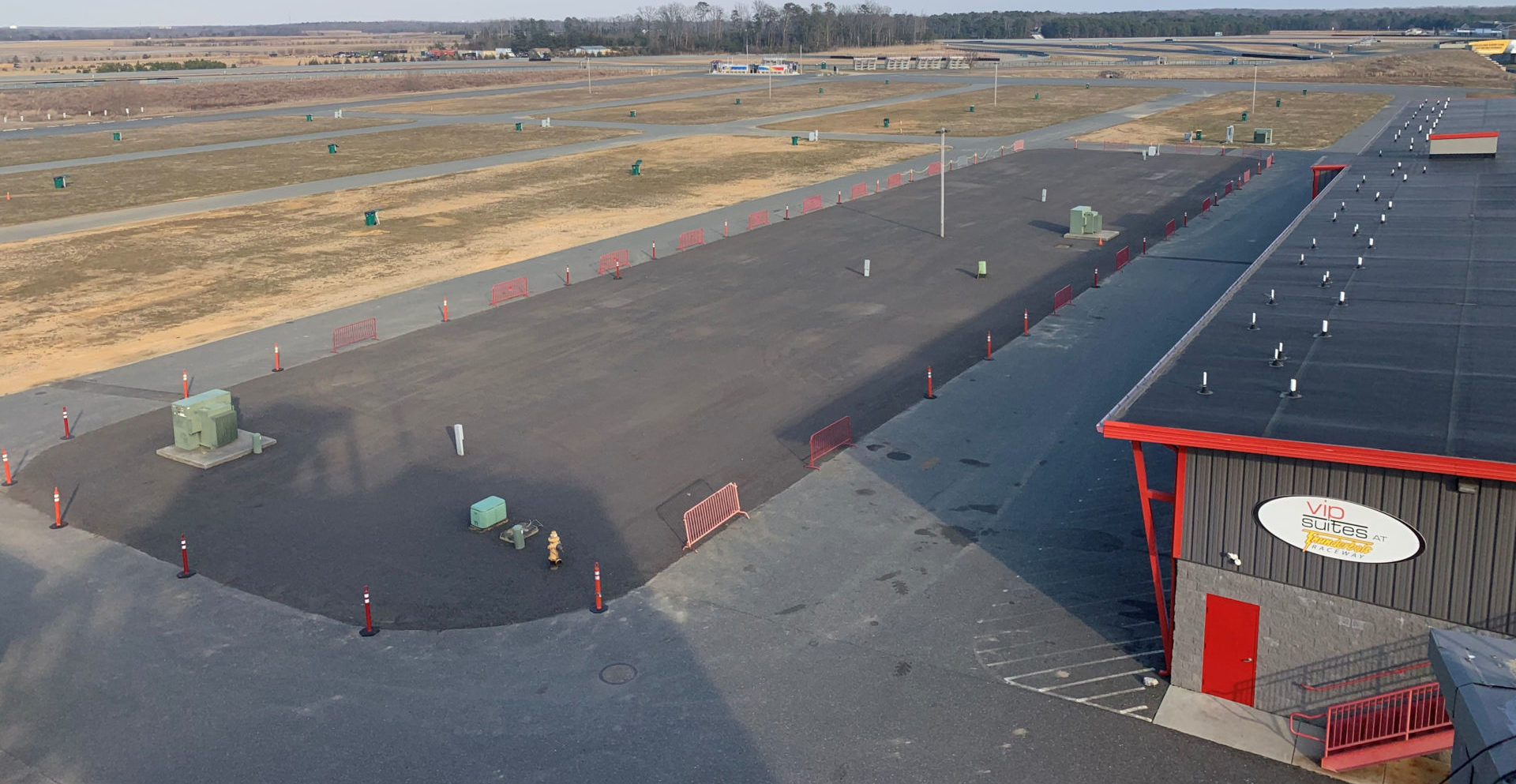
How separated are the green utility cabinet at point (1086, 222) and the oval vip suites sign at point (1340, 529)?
40924 mm

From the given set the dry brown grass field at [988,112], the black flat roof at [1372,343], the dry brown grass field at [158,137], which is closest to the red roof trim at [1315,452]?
the black flat roof at [1372,343]

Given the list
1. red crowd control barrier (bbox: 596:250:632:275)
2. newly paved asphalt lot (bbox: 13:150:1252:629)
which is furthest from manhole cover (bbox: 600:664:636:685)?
red crowd control barrier (bbox: 596:250:632:275)

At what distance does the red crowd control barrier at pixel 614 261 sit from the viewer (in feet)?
163

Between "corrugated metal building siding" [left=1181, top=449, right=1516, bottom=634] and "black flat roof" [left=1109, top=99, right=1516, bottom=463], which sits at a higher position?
"black flat roof" [left=1109, top=99, right=1516, bottom=463]

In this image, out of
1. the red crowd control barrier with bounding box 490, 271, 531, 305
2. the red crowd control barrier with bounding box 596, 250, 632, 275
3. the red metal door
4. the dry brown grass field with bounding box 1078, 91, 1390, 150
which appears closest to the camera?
the red metal door

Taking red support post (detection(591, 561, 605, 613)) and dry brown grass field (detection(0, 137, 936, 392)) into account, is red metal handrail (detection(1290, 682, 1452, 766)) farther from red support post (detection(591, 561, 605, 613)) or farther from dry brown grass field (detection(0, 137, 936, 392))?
dry brown grass field (detection(0, 137, 936, 392))

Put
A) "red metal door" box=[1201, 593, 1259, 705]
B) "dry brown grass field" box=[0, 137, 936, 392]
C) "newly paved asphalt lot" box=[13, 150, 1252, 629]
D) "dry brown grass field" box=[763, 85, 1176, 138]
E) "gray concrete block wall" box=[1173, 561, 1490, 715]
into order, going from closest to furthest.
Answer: "gray concrete block wall" box=[1173, 561, 1490, 715], "red metal door" box=[1201, 593, 1259, 705], "newly paved asphalt lot" box=[13, 150, 1252, 629], "dry brown grass field" box=[0, 137, 936, 392], "dry brown grass field" box=[763, 85, 1176, 138]

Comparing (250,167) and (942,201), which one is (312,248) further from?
(250,167)

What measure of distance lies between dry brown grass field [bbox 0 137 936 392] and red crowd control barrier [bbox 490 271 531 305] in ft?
3.27

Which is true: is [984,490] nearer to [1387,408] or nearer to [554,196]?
[1387,408]

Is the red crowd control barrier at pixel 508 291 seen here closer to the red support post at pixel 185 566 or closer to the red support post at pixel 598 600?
the red support post at pixel 185 566

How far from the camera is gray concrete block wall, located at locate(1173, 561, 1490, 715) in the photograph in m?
16.5

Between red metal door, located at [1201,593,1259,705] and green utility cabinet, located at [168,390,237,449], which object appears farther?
green utility cabinet, located at [168,390,237,449]

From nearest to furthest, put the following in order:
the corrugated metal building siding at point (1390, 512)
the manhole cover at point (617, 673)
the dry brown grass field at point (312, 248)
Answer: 1. the corrugated metal building siding at point (1390, 512)
2. the manhole cover at point (617, 673)
3. the dry brown grass field at point (312, 248)
